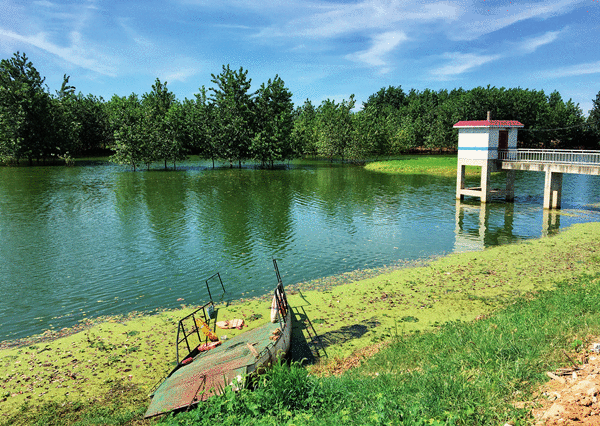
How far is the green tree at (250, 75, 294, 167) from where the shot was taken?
3310 inches

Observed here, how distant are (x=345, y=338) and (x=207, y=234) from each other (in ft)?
61.1

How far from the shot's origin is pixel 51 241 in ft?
95.9

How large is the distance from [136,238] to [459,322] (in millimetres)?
23443

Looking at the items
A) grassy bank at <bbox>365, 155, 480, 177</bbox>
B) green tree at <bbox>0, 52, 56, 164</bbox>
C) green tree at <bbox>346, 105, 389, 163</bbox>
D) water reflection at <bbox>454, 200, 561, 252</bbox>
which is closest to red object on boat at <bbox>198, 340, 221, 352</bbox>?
water reflection at <bbox>454, 200, 561, 252</bbox>

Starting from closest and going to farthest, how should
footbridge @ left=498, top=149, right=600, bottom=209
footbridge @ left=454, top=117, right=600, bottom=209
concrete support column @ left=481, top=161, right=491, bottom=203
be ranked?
1. footbridge @ left=498, top=149, right=600, bottom=209
2. footbridge @ left=454, top=117, right=600, bottom=209
3. concrete support column @ left=481, top=161, right=491, bottom=203

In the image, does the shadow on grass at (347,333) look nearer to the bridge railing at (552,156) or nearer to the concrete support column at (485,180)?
the bridge railing at (552,156)

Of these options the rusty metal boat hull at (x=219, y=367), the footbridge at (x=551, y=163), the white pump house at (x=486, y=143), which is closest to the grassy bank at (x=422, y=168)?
the white pump house at (x=486, y=143)

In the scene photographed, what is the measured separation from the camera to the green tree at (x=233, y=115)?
8450 cm

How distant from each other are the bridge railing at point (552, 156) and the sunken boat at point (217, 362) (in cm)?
3236

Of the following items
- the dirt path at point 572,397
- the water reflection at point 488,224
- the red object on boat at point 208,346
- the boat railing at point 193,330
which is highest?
Answer: the dirt path at point 572,397

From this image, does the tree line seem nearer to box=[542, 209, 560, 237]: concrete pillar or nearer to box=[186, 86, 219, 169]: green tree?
box=[186, 86, 219, 169]: green tree

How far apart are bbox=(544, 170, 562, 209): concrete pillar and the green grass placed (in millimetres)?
30087

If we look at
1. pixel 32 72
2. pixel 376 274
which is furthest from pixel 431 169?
pixel 32 72

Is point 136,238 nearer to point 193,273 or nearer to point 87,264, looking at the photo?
point 87,264
